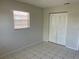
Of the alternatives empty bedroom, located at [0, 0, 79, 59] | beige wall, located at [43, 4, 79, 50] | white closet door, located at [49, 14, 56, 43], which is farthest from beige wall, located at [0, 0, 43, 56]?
beige wall, located at [43, 4, 79, 50]

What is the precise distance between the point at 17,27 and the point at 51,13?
2.22m

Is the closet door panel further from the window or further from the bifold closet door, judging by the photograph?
the window

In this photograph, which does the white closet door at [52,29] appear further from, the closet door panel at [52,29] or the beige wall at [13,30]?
the beige wall at [13,30]

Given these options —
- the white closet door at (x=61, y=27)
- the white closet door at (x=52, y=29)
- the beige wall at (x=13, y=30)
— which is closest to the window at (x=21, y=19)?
the beige wall at (x=13, y=30)

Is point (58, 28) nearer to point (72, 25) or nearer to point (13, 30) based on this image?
point (72, 25)

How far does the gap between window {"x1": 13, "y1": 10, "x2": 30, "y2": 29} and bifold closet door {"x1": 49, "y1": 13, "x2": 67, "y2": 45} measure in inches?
60.8

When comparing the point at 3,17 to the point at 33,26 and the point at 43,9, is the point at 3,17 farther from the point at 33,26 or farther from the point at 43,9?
the point at 43,9

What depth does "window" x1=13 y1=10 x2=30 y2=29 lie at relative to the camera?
10.9 feet

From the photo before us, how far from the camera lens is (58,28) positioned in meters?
4.32

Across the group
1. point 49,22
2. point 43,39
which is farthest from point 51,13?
point 43,39

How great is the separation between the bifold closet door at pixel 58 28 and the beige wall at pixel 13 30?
2.82 feet

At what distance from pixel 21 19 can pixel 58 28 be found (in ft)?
7.06

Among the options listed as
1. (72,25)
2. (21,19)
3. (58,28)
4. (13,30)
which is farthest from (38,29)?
(72,25)

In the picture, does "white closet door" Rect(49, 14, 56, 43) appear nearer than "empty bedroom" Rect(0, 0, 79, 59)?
No
